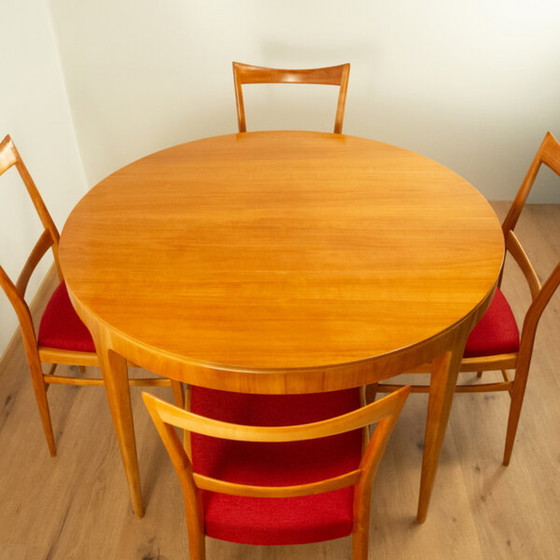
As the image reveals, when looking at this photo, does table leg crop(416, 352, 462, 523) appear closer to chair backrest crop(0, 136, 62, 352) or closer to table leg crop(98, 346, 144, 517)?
table leg crop(98, 346, 144, 517)

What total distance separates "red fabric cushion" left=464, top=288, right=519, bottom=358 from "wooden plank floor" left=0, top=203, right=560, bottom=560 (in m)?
0.48

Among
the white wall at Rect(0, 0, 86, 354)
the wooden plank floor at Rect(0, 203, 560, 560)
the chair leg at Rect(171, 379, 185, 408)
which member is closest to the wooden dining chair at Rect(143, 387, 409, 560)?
the chair leg at Rect(171, 379, 185, 408)

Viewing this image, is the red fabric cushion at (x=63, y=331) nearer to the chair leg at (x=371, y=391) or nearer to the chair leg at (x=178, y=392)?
the chair leg at (x=178, y=392)

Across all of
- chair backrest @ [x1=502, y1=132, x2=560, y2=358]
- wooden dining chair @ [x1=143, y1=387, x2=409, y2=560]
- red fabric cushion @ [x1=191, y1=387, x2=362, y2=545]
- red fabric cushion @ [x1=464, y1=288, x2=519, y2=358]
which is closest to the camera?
wooden dining chair @ [x1=143, y1=387, x2=409, y2=560]

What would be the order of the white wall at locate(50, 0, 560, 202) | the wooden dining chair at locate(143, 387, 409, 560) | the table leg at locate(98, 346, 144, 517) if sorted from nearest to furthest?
1. the wooden dining chair at locate(143, 387, 409, 560)
2. the table leg at locate(98, 346, 144, 517)
3. the white wall at locate(50, 0, 560, 202)

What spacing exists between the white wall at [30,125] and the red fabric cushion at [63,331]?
636 mm

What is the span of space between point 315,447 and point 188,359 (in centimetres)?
37

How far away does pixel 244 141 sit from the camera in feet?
6.55

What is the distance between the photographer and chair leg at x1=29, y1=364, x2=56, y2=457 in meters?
1.73

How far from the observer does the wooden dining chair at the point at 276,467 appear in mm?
996

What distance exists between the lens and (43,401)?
70.5 inches

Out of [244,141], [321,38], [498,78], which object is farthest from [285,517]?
[498,78]

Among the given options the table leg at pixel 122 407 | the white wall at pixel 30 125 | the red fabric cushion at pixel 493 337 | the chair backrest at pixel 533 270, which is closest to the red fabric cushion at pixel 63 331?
the table leg at pixel 122 407

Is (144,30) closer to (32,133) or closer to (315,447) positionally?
(32,133)
